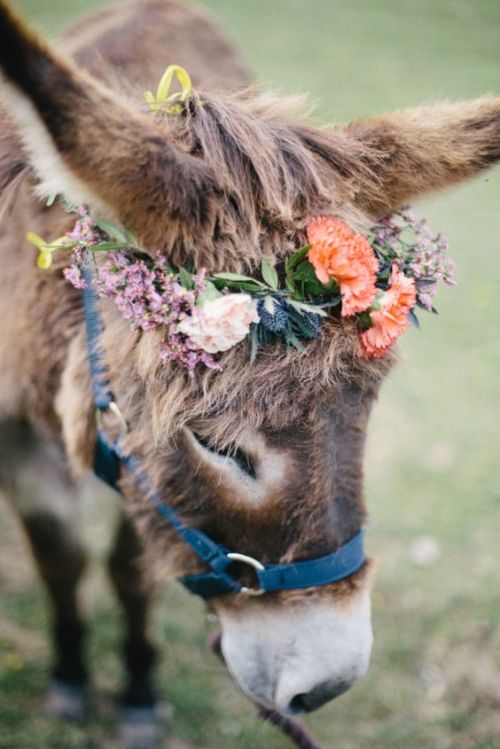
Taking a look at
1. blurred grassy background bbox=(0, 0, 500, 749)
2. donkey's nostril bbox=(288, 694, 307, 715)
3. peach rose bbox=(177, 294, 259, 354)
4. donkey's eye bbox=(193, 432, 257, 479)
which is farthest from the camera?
blurred grassy background bbox=(0, 0, 500, 749)

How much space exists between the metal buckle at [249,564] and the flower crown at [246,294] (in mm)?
568

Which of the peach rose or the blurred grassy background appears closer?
the peach rose

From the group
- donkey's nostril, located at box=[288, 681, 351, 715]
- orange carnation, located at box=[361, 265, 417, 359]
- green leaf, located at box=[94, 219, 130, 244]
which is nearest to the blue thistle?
orange carnation, located at box=[361, 265, 417, 359]

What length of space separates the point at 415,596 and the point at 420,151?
273cm

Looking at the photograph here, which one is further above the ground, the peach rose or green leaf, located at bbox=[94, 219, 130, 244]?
green leaf, located at bbox=[94, 219, 130, 244]

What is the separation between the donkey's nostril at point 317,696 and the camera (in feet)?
6.31

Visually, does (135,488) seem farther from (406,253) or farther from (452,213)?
(452,213)

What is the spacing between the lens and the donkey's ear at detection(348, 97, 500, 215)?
1.99m

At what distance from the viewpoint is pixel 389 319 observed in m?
1.83

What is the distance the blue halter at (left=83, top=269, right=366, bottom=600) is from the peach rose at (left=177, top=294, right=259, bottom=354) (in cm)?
47

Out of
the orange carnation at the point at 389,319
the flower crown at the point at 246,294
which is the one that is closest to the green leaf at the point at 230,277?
the flower crown at the point at 246,294

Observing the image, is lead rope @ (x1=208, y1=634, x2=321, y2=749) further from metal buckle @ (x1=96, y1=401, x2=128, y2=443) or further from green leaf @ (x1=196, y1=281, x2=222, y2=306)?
green leaf @ (x1=196, y1=281, x2=222, y2=306)

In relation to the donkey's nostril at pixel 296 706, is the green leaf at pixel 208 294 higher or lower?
higher

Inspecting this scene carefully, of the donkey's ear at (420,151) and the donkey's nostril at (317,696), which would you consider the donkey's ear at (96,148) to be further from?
the donkey's nostril at (317,696)
